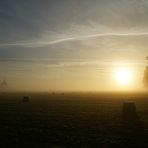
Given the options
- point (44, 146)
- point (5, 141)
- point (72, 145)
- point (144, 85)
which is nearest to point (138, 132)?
point (72, 145)

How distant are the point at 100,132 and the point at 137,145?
4549 millimetres

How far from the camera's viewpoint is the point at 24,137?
63.5ft

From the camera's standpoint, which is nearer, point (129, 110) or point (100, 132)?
point (100, 132)

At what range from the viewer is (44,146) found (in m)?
16.7

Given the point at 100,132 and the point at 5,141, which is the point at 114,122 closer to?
the point at 100,132

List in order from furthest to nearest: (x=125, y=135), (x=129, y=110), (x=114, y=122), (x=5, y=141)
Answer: (x=129, y=110), (x=114, y=122), (x=125, y=135), (x=5, y=141)

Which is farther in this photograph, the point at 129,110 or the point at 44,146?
the point at 129,110

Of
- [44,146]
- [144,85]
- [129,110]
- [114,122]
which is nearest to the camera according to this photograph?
[44,146]

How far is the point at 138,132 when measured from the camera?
2084 centimetres

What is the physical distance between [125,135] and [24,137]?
22.6ft

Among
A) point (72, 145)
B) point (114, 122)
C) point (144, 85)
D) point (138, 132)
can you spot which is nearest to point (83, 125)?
point (114, 122)

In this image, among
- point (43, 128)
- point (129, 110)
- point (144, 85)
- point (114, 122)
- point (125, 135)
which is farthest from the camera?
point (144, 85)

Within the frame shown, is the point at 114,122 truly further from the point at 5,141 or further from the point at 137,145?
the point at 5,141

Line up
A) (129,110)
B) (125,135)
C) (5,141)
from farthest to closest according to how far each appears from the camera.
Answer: (129,110) → (125,135) → (5,141)
